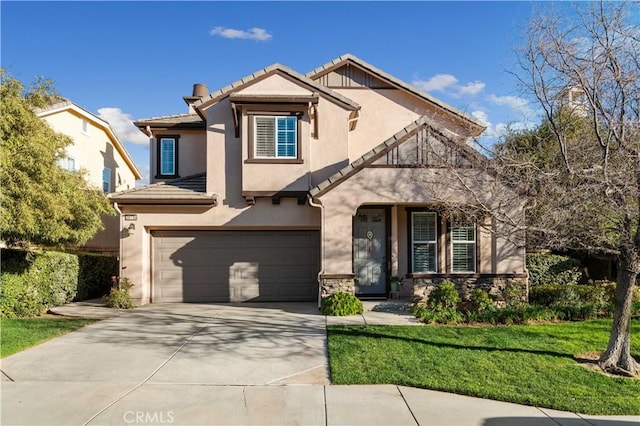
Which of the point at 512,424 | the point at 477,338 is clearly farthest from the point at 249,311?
the point at 512,424

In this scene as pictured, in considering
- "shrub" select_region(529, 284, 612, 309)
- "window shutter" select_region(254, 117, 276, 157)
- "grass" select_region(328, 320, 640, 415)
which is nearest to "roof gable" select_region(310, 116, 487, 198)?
"window shutter" select_region(254, 117, 276, 157)

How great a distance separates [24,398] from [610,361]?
28.6 feet

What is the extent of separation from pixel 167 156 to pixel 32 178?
19.6ft

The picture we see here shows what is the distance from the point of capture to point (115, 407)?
17.9 ft

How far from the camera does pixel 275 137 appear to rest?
12820 mm

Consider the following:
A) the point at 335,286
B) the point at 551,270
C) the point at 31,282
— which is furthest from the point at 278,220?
the point at 551,270

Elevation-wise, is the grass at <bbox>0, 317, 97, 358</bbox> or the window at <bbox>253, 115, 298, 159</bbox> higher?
the window at <bbox>253, 115, 298, 159</bbox>

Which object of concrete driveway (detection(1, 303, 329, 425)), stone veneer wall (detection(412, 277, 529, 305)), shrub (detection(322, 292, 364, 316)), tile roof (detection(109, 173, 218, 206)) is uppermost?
tile roof (detection(109, 173, 218, 206))

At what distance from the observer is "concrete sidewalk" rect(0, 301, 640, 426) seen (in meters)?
5.21

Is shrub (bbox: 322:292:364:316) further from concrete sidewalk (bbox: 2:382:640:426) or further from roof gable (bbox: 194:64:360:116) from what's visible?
roof gable (bbox: 194:64:360:116)

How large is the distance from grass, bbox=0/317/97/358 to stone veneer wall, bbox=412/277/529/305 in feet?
27.4

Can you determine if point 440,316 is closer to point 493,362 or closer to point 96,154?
point 493,362

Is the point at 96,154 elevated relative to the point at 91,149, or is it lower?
lower

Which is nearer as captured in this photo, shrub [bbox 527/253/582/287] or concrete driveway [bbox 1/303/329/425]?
concrete driveway [bbox 1/303/329/425]
